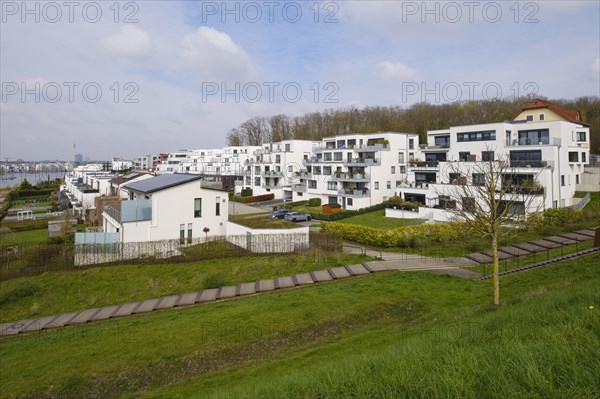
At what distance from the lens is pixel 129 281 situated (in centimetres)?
2122

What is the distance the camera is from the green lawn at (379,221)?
126ft

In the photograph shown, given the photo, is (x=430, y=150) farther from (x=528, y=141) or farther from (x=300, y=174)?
(x=300, y=174)

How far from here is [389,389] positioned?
473cm

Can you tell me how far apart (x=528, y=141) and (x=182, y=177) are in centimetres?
3459

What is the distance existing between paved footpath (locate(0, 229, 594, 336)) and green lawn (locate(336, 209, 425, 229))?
1584 centimetres

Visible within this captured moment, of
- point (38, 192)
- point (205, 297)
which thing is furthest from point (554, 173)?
point (38, 192)

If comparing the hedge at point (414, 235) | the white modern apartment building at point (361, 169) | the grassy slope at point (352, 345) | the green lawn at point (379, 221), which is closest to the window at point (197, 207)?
the hedge at point (414, 235)

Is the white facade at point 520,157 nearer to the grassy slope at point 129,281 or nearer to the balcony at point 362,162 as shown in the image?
the balcony at point 362,162

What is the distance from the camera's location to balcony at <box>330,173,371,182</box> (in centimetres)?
5109

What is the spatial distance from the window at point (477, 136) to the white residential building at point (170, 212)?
28.8 metres

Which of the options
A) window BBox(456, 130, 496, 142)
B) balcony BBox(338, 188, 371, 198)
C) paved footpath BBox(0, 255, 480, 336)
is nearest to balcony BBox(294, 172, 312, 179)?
balcony BBox(338, 188, 371, 198)

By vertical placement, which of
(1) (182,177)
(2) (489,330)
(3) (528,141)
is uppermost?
(3) (528,141)

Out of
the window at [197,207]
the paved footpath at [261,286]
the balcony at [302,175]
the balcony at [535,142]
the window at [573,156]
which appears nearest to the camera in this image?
the paved footpath at [261,286]

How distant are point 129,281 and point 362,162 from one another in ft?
125
